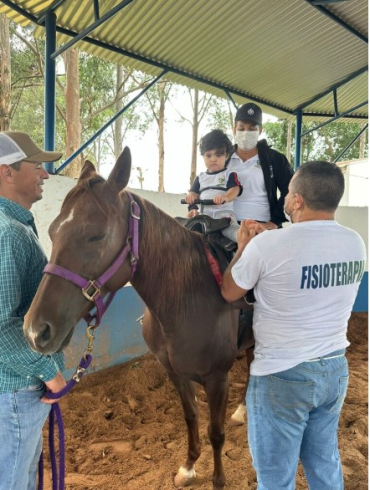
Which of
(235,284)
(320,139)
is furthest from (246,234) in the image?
(320,139)

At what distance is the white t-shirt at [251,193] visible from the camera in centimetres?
294

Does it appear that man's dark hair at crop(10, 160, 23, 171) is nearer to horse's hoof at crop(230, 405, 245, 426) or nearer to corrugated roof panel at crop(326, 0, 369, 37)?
horse's hoof at crop(230, 405, 245, 426)

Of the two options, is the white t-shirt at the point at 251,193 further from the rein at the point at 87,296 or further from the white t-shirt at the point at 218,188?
the rein at the point at 87,296

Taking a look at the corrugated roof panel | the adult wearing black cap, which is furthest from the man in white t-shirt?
Result: the corrugated roof panel

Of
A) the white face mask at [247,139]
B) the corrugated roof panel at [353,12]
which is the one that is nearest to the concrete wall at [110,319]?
the white face mask at [247,139]

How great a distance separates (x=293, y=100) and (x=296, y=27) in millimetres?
2431

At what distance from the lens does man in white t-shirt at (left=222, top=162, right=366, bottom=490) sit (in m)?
1.46

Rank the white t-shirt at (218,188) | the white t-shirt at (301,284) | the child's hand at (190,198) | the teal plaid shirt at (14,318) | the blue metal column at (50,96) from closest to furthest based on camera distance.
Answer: the teal plaid shirt at (14,318)
the white t-shirt at (301,284)
the white t-shirt at (218,188)
the child's hand at (190,198)
the blue metal column at (50,96)

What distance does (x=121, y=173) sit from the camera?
68.6 inches

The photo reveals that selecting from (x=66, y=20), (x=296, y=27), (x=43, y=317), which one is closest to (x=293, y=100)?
(x=296, y=27)

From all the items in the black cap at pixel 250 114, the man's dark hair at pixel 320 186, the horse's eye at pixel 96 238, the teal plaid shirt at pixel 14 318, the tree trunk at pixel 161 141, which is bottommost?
the teal plaid shirt at pixel 14 318

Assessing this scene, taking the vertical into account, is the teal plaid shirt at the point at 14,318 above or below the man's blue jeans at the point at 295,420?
above

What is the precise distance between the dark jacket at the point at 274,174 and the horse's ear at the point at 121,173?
1516mm

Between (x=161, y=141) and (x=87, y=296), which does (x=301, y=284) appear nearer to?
(x=87, y=296)
